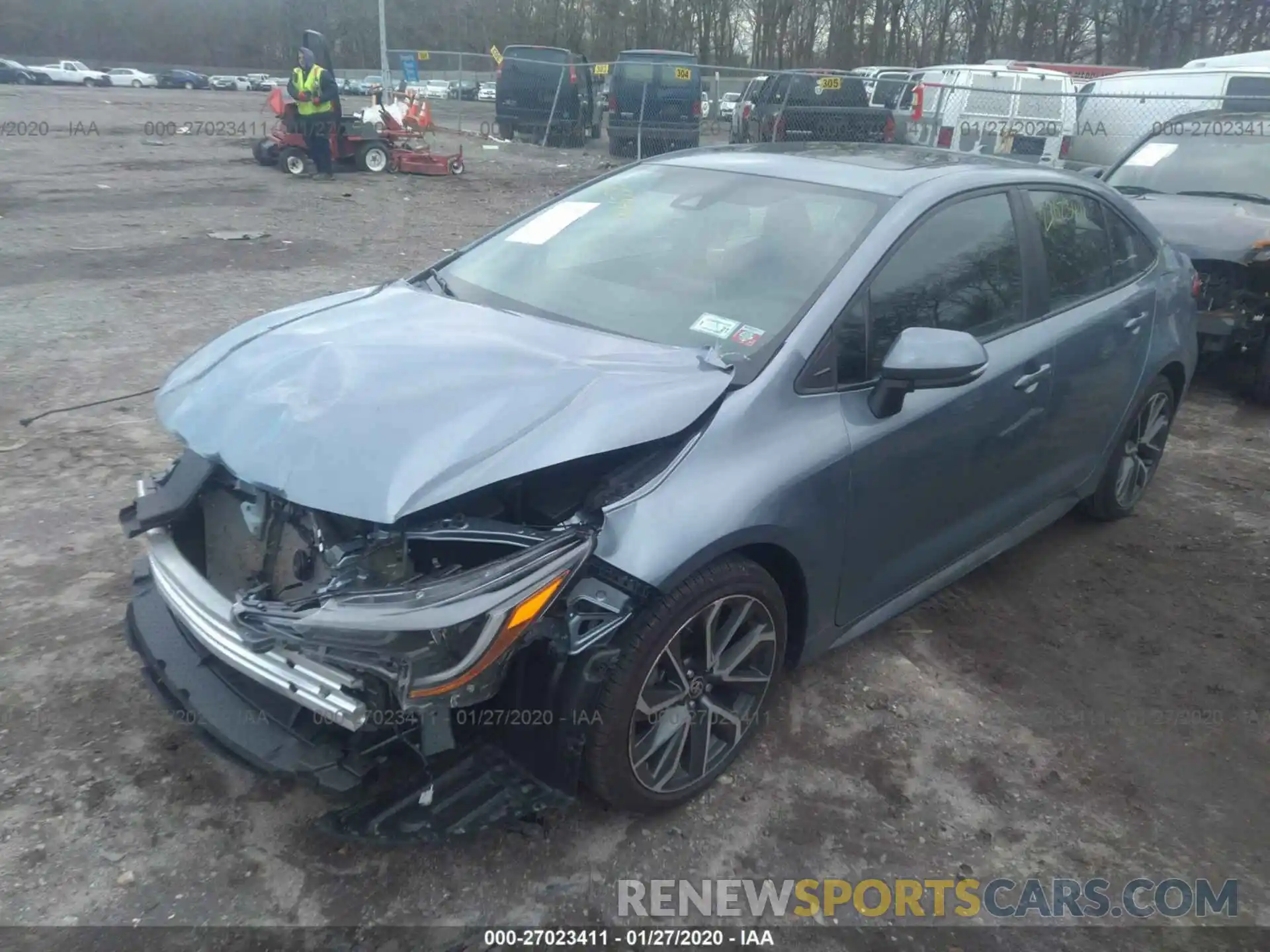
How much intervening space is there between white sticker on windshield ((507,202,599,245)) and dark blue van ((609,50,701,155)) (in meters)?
15.3

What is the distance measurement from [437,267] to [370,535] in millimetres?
1762

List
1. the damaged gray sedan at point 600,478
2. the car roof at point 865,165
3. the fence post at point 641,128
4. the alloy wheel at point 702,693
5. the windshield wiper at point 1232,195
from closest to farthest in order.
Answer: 1. the damaged gray sedan at point 600,478
2. the alloy wheel at point 702,693
3. the car roof at point 865,165
4. the windshield wiper at point 1232,195
5. the fence post at point 641,128

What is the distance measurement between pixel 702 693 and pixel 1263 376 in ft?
19.5

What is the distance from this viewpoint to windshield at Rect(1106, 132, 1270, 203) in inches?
281

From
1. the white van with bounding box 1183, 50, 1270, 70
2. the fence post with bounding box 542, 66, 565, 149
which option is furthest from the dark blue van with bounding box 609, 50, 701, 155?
the white van with bounding box 1183, 50, 1270, 70

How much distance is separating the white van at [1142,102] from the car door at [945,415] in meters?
8.68

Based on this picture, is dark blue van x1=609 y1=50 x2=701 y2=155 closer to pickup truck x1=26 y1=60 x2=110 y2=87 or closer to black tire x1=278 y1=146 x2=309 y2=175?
black tire x1=278 y1=146 x2=309 y2=175

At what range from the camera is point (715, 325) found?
9.84 ft

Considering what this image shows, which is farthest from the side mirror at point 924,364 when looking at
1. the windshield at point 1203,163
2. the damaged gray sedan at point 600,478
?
the windshield at point 1203,163

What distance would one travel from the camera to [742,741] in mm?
2977

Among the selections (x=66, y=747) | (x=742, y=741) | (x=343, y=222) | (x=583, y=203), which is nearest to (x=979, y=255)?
(x=583, y=203)

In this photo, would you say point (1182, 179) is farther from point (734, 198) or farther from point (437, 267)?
point (437, 267)

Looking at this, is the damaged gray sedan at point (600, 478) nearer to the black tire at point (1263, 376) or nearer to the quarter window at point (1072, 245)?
the quarter window at point (1072, 245)

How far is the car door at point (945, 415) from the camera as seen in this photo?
9.79 ft
